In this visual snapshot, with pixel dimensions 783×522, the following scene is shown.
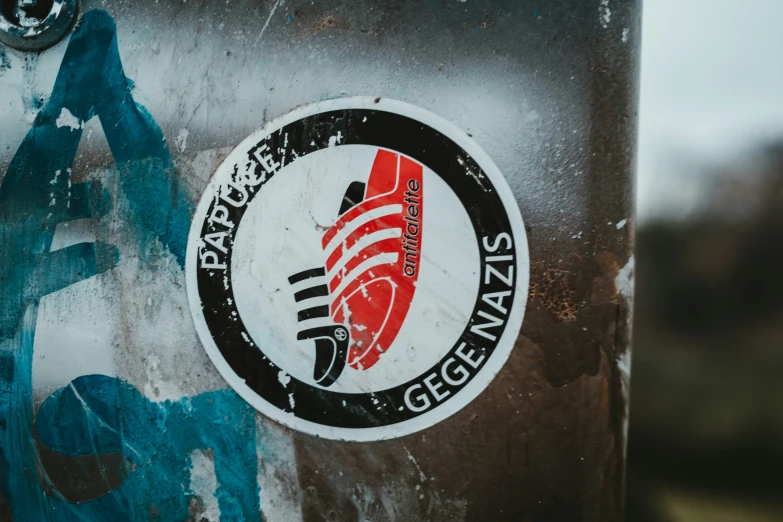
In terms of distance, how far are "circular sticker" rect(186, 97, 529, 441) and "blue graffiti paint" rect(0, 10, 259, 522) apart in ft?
0.37

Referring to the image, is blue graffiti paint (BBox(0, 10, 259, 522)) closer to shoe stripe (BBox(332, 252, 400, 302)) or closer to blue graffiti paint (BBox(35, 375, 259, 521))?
blue graffiti paint (BBox(35, 375, 259, 521))

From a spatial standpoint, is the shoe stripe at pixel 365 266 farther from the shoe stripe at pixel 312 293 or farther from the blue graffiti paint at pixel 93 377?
the blue graffiti paint at pixel 93 377

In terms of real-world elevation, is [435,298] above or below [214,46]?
below

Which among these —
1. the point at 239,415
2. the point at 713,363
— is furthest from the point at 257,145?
the point at 713,363

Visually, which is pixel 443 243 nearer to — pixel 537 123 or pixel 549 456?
pixel 537 123

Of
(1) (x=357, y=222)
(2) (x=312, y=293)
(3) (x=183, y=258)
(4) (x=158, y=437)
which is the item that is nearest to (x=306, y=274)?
(2) (x=312, y=293)

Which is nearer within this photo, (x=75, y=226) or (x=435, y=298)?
(x=435, y=298)

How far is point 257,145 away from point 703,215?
Answer: 0.92 metres

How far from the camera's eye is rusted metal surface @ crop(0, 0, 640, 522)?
1.03 metres

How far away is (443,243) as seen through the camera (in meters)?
1.06

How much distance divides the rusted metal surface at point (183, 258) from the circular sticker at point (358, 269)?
1.5 inches

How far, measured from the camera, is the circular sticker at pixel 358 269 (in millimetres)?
1058

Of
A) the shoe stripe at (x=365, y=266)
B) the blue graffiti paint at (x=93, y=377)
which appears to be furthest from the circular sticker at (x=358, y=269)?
the blue graffiti paint at (x=93, y=377)

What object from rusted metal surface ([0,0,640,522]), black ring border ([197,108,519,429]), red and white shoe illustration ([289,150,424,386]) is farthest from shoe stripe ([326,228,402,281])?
rusted metal surface ([0,0,640,522])
